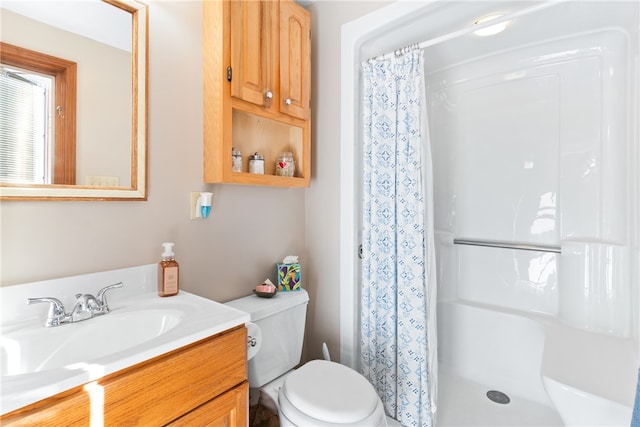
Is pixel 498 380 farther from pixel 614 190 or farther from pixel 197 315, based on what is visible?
pixel 197 315

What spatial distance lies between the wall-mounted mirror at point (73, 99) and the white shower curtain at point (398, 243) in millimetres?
1029

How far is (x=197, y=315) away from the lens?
3.31 ft

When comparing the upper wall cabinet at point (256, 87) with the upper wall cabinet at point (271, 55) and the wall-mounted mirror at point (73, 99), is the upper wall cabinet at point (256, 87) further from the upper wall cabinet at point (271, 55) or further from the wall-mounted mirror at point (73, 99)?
the wall-mounted mirror at point (73, 99)

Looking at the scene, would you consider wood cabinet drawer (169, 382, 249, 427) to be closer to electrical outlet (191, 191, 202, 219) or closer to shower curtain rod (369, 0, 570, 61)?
electrical outlet (191, 191, 202, 219)

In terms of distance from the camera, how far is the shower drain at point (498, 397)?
1.84m

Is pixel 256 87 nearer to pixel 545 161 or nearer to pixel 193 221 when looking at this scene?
pixel 193 221

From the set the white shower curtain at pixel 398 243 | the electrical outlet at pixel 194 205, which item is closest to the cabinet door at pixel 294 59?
the white shower curtain at pixel 398 243

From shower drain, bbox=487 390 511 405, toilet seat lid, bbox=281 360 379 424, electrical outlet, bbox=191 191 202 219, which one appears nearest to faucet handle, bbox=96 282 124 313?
electrical outlet, bbox=191 191 202 219

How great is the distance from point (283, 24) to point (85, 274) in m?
1.36

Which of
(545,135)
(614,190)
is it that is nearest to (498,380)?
(614,190)

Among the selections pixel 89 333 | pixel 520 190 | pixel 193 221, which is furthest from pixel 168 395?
pixel 520 190

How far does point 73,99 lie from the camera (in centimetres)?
105

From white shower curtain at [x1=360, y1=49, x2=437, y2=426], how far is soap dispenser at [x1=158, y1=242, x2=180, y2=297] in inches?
35.9

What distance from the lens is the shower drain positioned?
184 centimetres
